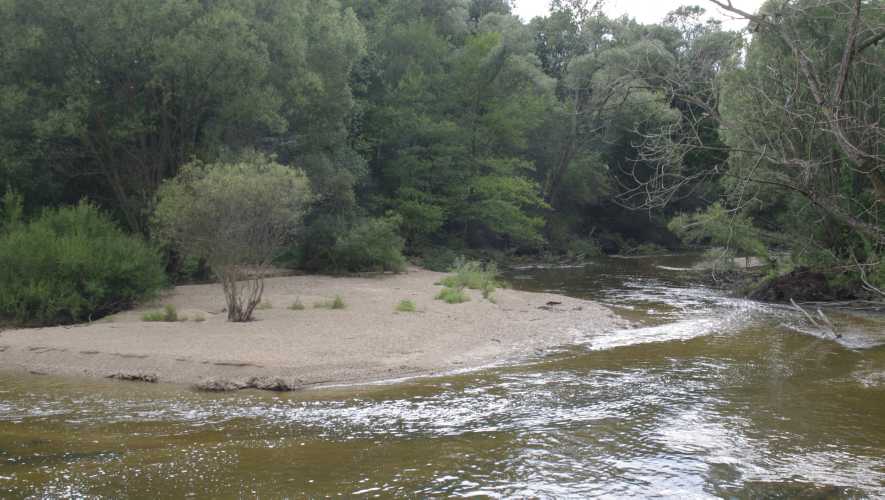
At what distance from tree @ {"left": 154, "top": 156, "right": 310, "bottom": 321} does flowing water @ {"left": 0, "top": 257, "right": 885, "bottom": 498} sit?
4.71 metres

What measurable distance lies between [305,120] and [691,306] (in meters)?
16.1

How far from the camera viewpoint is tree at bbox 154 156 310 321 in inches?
596

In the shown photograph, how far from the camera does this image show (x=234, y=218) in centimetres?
1520

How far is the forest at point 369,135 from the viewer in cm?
730

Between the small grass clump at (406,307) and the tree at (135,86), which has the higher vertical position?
the tree at (135,86)

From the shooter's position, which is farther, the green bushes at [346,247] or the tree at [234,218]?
the green bushes at [346,247]

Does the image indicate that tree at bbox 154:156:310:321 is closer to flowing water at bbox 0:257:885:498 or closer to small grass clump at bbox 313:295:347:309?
small grass clump at bbox 313:295:347:309

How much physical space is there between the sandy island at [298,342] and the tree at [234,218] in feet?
4.10

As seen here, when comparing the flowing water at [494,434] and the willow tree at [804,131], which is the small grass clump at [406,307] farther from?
the willow tree at [804,131]

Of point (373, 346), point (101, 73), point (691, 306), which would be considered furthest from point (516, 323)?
point (101, 73)

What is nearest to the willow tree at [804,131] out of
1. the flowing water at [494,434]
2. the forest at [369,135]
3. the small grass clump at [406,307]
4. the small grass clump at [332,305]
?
the forest at [369,135]

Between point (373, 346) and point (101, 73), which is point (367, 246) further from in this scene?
point (373, 346)

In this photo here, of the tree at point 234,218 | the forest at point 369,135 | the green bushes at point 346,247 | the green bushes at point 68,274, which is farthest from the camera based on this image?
the green bushes at point 346,247

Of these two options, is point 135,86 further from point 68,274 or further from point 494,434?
point 494,434
